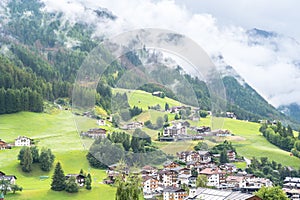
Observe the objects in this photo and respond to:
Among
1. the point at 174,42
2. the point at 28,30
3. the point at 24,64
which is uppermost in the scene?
the point at 28,30

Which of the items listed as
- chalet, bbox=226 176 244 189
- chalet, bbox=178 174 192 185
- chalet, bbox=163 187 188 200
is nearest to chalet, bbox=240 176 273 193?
chalet, bbox=226 176 244 189

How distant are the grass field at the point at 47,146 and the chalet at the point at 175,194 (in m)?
3.62

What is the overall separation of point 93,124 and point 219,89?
10.3 feet

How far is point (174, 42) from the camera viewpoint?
1275cm

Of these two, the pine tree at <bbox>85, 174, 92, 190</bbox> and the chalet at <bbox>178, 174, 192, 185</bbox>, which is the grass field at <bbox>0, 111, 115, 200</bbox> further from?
the chalet at <bbox>178, 174, 192, 185</bbox>

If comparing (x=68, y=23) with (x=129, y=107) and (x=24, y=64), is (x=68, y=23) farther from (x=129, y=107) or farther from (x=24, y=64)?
(x=129, y=107)

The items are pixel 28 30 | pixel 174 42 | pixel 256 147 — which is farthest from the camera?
pixel 28 30

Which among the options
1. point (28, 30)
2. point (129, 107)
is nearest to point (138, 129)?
point (129, 107)

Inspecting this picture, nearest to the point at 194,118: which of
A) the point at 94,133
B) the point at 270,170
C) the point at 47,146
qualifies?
the point at 94,133

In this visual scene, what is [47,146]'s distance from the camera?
52.6 meters

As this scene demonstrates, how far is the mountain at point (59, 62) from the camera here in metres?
14.1

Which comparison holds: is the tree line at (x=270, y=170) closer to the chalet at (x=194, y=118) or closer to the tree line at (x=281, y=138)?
the tree line at (x=281, y=138)

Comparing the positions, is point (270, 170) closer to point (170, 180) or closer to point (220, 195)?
point (170, 180)

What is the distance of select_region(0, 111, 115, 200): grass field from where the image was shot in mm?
37219
